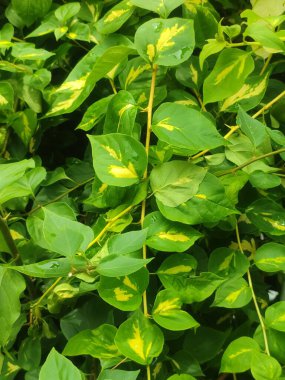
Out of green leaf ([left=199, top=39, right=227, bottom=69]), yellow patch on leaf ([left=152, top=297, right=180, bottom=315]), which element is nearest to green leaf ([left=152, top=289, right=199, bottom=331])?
yellow patch on leaf ([left=152, top=297, right=180, bottom=315])

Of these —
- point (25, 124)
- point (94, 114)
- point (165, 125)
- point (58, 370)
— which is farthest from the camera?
point (25, 124)

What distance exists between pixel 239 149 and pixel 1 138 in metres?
0.38

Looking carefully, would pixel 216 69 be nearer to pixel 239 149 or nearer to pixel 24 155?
pixel 239 149

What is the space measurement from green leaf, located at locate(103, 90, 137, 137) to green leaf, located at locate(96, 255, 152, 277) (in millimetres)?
172

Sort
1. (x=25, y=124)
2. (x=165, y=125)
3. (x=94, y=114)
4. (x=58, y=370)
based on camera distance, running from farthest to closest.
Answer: (x=25, y=124) < (x=94, y=114) < (x=165, y=125) < (x=58, y=370)

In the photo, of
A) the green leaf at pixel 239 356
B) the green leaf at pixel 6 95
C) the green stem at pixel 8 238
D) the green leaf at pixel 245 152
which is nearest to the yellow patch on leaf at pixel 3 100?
the green leaf at pixel 6 95

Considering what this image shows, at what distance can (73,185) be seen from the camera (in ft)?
2.70

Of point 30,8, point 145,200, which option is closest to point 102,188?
point 145,200

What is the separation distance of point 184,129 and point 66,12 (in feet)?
1.21

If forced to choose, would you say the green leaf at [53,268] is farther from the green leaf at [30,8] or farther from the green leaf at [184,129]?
the green leaf at [30,8]

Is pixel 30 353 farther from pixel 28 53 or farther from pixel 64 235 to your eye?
pixel 28 53

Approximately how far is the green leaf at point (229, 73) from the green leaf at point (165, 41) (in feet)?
0.15

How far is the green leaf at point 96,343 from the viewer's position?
62cm

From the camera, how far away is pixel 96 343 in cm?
62
